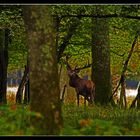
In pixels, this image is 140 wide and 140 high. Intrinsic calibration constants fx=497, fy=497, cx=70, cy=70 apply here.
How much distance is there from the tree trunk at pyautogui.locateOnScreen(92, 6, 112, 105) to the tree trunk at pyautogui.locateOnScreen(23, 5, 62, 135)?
36.9ft

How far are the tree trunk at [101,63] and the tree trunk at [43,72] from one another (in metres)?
11.2

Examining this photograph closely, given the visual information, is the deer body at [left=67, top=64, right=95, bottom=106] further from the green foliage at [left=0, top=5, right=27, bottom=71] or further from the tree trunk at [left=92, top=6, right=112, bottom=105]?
the green foliage at [left=0, top=5, right=27, bottom=71]

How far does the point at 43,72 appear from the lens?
32.1ft

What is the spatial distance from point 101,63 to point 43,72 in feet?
38.4

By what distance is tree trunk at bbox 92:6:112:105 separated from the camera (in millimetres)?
21219

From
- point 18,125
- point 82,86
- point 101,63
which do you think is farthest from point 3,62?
point 18,125

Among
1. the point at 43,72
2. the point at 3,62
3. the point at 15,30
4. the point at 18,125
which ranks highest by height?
the point at 15,30

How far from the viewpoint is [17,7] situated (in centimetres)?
1641

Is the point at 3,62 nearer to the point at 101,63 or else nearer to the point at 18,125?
the point at 101,63

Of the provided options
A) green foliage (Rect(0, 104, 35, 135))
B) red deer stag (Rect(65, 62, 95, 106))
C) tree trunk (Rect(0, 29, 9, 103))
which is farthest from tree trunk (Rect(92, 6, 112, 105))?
green foliage (Rect(0, 104, 35, 135))

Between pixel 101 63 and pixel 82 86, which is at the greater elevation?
pixel 101 63

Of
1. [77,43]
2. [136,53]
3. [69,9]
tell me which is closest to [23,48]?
[77,43]

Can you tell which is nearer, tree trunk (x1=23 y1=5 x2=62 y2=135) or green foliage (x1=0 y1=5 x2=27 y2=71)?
tree trunk (x1=23 y1=5 x2=62 y2=135)

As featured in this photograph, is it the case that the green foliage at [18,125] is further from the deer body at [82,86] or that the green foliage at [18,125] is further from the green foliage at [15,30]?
the deer body at [82,86]
